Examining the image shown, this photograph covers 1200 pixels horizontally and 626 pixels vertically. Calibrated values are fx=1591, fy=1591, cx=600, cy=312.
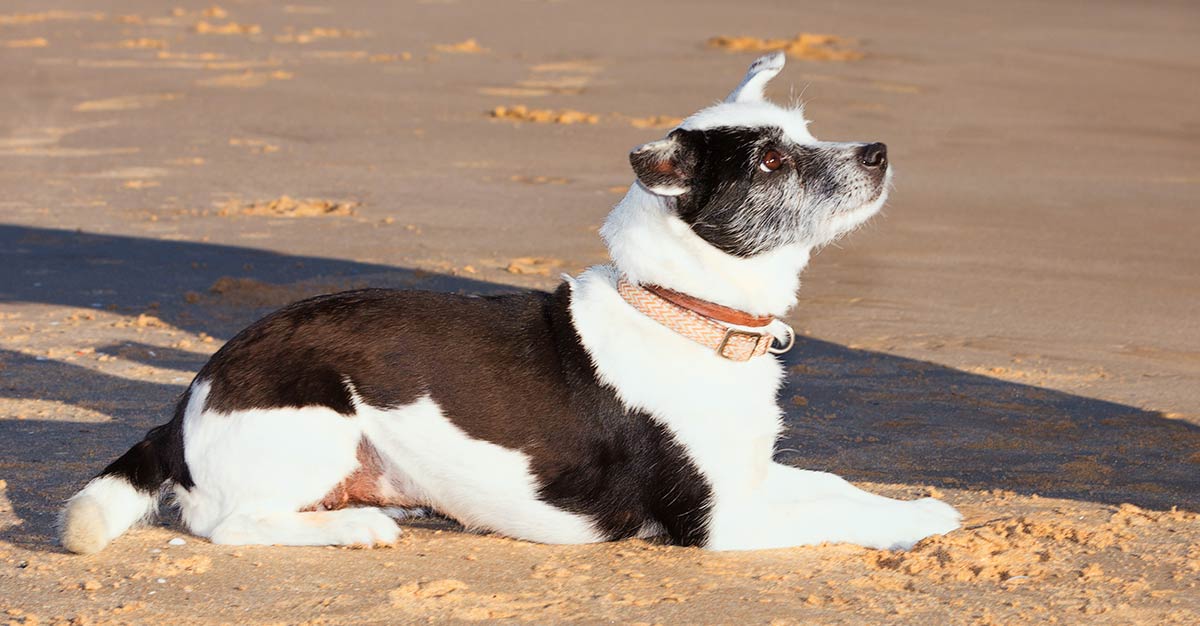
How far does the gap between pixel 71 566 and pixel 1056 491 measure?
3641mm

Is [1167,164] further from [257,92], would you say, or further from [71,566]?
[71,566]

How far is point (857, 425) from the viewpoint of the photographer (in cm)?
724

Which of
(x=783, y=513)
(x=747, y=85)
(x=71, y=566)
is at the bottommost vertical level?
(x=71, y=566)

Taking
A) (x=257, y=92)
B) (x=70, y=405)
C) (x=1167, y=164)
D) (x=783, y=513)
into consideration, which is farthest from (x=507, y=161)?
(x=783, y=513)

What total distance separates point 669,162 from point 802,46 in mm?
16814

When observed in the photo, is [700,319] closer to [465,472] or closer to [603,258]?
[465,472]

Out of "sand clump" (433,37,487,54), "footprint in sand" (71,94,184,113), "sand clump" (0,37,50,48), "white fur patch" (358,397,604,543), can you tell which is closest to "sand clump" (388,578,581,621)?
"white fur patch" (358,397,604,543)

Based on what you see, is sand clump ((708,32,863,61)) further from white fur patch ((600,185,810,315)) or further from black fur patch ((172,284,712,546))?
black fur patch ((172,284,712,546))

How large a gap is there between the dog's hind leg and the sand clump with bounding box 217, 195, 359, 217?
735 centimetres

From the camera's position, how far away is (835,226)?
18.7 ft

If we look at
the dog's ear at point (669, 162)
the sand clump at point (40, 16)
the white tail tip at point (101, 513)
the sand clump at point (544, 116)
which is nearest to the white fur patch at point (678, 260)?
the dog's ear at point (669, 162)

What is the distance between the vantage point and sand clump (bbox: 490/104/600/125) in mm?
16531

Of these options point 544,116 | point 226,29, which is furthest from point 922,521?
point 226,29

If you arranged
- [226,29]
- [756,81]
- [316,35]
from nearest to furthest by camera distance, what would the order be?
[756,81] → [316,35] → [226,29]
